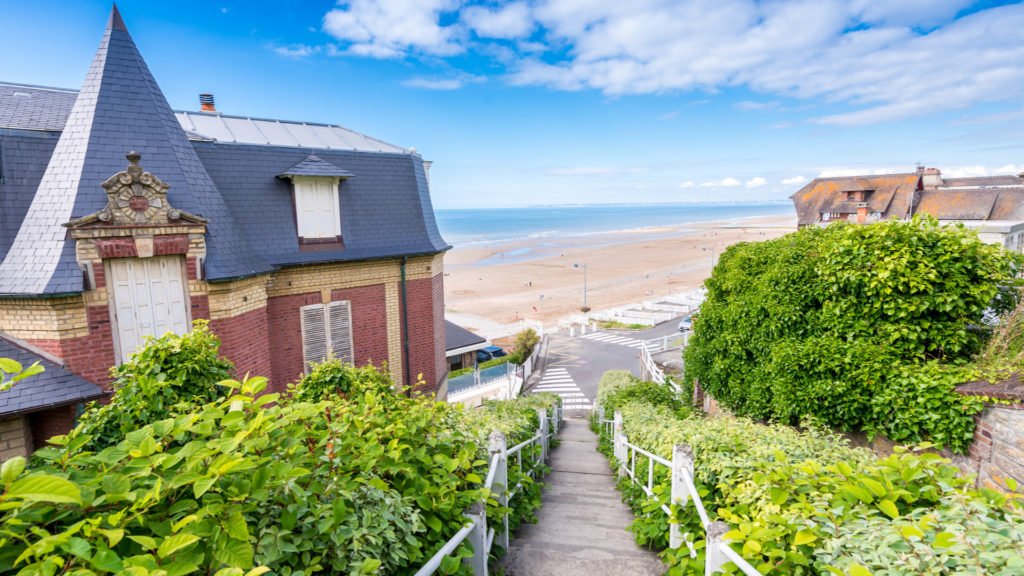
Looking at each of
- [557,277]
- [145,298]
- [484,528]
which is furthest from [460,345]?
[557,277]

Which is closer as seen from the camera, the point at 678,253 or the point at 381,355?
the point at 381,355

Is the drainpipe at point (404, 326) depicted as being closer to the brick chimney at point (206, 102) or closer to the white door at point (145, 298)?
the white door at point (145, 298)

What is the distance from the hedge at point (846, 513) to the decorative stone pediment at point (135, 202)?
950cm

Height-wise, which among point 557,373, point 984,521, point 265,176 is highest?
point 265,176

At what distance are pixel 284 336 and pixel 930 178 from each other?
53417 millimetres

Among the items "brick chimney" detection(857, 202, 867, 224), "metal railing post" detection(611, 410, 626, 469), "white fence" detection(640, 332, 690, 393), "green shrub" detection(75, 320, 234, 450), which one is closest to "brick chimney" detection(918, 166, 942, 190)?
"brick chimney" detection(857, 202, 867, 224)

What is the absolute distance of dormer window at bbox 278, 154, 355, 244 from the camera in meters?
11.6

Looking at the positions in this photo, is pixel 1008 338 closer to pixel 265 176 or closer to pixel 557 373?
pixel 265 176

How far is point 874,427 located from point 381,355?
35.8 ft

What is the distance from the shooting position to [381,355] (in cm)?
1307

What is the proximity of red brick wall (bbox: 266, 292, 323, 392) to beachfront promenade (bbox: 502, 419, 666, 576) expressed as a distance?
6887mm

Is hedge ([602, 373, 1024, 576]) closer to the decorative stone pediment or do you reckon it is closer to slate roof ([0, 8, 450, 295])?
slate roof ([0, 8, 450, 295])

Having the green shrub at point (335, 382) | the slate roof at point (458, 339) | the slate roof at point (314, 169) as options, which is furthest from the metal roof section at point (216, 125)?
the slate roof at point (458, 339)

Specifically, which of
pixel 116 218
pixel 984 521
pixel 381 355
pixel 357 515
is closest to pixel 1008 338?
pixel 984 521
